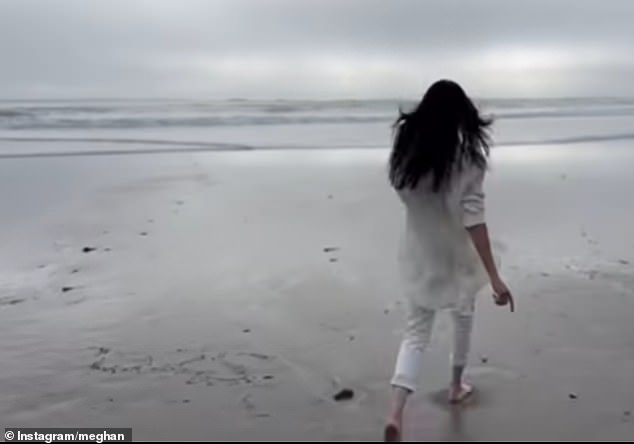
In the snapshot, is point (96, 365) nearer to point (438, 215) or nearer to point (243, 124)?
point (438, 215)

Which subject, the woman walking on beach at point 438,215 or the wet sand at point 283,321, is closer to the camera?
the woman walking on beach at point 438,215

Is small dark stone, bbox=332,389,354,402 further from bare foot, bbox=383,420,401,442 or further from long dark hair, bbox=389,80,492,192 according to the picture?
long dark hair, bbox=389,80,492,192

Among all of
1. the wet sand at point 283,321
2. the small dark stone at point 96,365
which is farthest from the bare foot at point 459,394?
the small dark stone at point 96,365

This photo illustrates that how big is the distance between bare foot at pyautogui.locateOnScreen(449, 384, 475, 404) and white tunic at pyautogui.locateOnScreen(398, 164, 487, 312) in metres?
0.54

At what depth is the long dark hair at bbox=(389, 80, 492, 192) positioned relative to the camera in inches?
148

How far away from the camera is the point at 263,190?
11.6 meters

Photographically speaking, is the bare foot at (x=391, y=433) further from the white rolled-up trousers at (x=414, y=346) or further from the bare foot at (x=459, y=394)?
the bare foot at (x=459, y=394)

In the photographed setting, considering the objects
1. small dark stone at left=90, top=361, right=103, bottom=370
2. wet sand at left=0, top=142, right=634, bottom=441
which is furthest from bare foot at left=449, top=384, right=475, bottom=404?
small dark stone at left=90, top=361, right=103, bottom=370

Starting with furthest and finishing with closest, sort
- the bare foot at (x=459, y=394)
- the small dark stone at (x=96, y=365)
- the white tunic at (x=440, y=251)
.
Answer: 1. the small dark stone at (x=96, y=365)
2. the bare foot at (x=459, y=394)
3. the white tunic at (x=440, y=251)

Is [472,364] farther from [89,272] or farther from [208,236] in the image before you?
[208,236]

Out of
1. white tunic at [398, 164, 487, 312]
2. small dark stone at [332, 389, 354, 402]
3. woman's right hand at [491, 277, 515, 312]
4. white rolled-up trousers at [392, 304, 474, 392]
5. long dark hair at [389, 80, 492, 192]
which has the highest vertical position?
long dark hair at [389, 80, 492, 192]

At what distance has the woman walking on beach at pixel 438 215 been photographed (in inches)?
149

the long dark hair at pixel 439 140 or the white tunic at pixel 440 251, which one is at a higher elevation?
the long dark hair at pixel 439 140

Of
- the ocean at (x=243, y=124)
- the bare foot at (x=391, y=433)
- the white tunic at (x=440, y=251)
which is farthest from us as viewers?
the ocean at (x=243, y=124)
